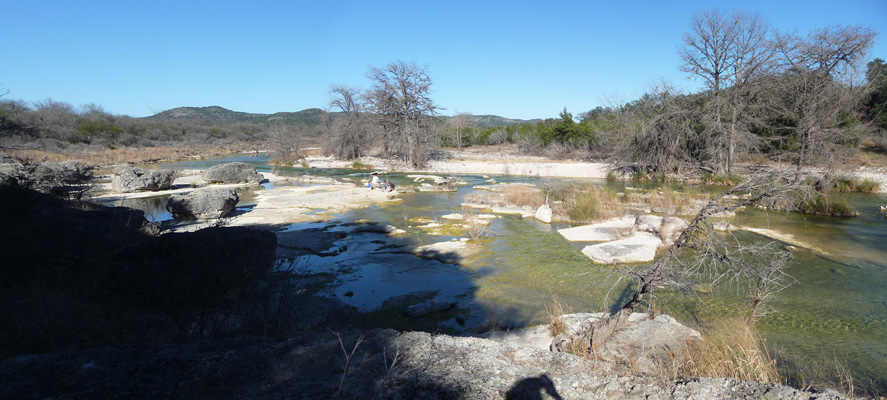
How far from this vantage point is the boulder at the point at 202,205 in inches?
488

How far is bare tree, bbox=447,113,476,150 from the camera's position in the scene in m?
48.0

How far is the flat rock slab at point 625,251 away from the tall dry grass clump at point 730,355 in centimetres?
272

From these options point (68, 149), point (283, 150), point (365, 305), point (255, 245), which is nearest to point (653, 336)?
point (365, 305)

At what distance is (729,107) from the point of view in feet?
69.6

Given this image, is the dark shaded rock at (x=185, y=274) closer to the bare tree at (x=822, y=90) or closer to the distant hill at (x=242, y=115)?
the bare tree at (x=822, y=90)

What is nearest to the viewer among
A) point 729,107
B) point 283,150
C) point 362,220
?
point 362,220

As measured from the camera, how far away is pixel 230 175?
2222 cm

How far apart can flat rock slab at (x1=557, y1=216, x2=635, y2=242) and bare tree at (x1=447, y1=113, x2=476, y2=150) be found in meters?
35.5

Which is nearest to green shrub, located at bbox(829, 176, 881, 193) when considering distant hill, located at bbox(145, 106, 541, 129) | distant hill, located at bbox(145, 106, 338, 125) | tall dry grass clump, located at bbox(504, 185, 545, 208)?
tall dry grass clump, located at bbox(504, 185, 545, 208)

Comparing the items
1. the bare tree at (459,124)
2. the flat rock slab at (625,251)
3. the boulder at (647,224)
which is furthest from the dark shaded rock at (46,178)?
the bare tree at (459,124)

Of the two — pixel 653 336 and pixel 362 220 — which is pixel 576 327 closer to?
pixel 653 336

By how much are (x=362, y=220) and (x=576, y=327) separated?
29.7 ft

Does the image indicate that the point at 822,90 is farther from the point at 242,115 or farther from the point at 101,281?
the point at 242,115

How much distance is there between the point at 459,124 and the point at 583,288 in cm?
4778
